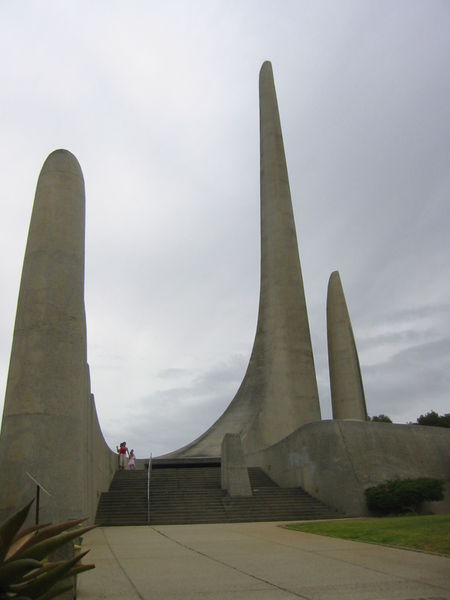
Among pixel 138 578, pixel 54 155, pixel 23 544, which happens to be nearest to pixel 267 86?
pixel 54 155

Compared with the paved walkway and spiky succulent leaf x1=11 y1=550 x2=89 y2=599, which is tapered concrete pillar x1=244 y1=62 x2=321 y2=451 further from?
spiky succulent leaf x1=11 y1=550 x2=89 y2=599

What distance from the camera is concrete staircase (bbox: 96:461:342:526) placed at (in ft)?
46.1

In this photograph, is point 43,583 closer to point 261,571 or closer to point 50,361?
point 261,571

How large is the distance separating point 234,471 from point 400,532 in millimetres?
7773

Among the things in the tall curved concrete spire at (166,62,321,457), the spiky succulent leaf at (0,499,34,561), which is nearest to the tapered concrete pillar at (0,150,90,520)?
the spiky succulent leaf at (0,499,34,561)

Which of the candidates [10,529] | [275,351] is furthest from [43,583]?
[275,351]

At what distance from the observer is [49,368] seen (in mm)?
9859

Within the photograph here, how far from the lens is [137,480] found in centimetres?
1722

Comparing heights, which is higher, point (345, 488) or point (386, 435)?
point (386, 435)

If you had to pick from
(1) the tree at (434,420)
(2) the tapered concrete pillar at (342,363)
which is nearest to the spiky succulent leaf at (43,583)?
(2) the tapered concrete pillar at (342,363)

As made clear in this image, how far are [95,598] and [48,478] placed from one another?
488 cm

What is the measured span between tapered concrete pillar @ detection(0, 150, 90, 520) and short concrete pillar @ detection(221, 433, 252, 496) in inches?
258

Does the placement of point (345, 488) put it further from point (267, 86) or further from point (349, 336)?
point (267, 86)

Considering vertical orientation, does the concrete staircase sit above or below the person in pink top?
below
